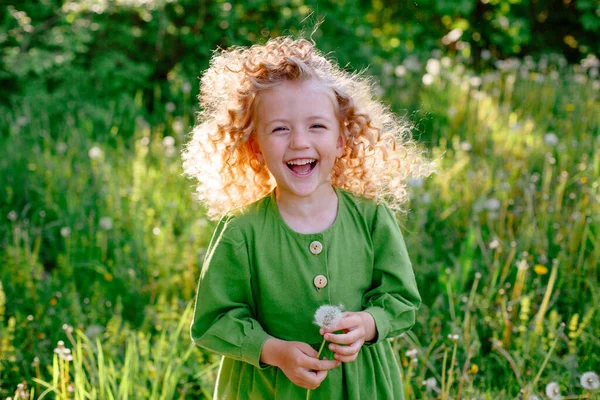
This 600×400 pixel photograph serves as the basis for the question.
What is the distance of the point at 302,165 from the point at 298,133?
3.4 inches

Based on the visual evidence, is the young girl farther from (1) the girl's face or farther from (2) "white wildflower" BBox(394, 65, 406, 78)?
(2) "white wildflower" BBox(394, 65, 406, 78)

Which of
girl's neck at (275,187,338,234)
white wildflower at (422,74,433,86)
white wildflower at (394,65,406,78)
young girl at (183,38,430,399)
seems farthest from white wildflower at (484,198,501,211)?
white wildflower at (394,65,406,78)

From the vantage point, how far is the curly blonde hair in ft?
5.28

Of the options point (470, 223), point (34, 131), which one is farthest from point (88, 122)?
point (470, 223)

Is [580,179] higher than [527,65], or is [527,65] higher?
[527,65]

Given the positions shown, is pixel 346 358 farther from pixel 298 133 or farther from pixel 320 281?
pixel 298 133

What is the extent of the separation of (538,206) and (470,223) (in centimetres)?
42

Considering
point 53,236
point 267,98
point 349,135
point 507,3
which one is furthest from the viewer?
point 507,3

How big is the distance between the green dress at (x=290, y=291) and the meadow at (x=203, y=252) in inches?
17.5

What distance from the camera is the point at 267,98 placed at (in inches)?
62.1

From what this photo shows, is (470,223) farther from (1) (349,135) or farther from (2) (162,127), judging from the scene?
(2) (162,127)

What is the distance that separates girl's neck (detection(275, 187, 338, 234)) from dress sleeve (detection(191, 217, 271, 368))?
0.41ft

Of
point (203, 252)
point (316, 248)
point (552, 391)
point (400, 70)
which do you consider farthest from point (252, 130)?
point (400, 70)

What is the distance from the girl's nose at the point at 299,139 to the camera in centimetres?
152
